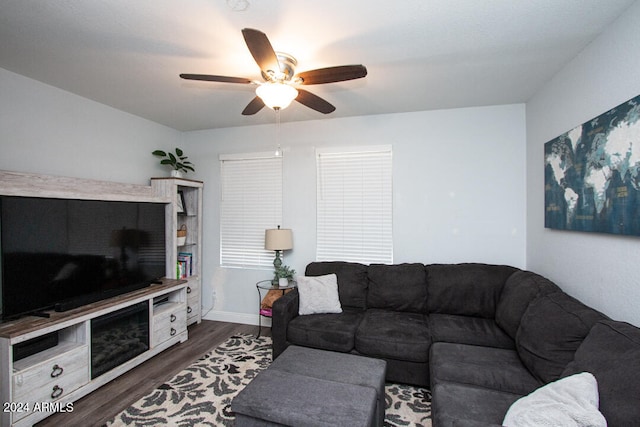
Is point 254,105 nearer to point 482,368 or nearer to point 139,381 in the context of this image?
point 482,368

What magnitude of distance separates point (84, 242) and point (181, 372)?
145 centimetres

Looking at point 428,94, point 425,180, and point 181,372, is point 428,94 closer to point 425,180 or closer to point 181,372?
point 425,180

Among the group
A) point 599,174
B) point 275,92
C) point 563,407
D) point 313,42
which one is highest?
point 313,42

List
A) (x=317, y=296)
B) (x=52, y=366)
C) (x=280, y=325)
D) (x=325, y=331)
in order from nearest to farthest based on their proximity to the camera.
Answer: (x=52, y=366) < (x=325, y=331) < (x=280, y=325) < (x=317, y=296)

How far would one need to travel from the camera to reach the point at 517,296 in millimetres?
2318

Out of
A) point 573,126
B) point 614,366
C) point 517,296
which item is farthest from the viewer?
point 517,296

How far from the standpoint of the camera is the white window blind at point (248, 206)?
12.5 feet

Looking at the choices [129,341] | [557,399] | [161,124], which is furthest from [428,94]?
[129,341]

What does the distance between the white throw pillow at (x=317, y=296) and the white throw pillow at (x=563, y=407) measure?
181 centimetres

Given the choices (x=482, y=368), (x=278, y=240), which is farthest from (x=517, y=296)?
(x=278, y=240)

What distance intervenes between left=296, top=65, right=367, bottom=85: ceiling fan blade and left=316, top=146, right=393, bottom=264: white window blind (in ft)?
5.59

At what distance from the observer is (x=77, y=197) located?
2.48 m

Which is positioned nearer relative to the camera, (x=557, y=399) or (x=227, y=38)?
(x=557, y=399)

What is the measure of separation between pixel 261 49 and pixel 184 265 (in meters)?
3.02
